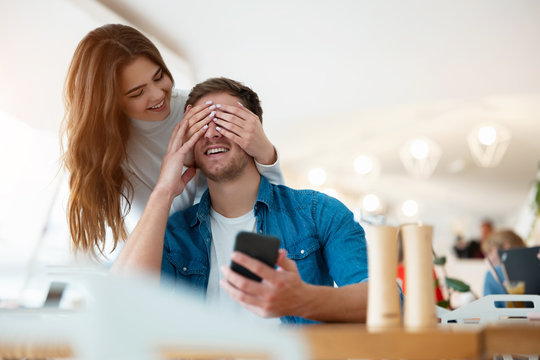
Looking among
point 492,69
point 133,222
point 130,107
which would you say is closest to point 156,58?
point 130,107

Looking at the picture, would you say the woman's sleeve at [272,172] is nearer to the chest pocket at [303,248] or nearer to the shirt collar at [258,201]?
the shirt collar at [258,201]

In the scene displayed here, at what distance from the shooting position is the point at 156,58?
1.71 m

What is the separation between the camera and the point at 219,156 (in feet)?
5.00

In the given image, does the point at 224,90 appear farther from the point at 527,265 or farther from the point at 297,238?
the point at 527,265

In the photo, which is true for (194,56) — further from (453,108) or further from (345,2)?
(453,108)

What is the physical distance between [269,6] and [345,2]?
0.45m

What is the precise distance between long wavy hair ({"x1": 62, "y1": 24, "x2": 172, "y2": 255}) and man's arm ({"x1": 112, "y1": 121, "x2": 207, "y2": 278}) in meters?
0.23

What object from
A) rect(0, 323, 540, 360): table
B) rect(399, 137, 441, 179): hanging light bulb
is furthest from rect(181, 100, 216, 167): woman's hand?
rect(399, 137, 441, 179): hanging light bulb

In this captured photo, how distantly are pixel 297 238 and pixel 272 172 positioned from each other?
251mm

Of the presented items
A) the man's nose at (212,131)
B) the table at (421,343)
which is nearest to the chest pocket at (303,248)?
the man's nose at (212,131)

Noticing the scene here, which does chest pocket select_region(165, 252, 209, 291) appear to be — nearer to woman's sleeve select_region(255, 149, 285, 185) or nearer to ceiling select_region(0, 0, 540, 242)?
woman's sleeve select_region(255, 149, 285, 185)

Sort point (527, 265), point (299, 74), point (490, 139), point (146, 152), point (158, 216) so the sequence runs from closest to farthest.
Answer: point (158, 216), point (146, 152), point (527, 265), point (299, 74), point (490, 139)

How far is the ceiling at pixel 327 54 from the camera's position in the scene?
2689mm

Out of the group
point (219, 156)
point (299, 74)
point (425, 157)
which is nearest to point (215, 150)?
point (219, 156)
